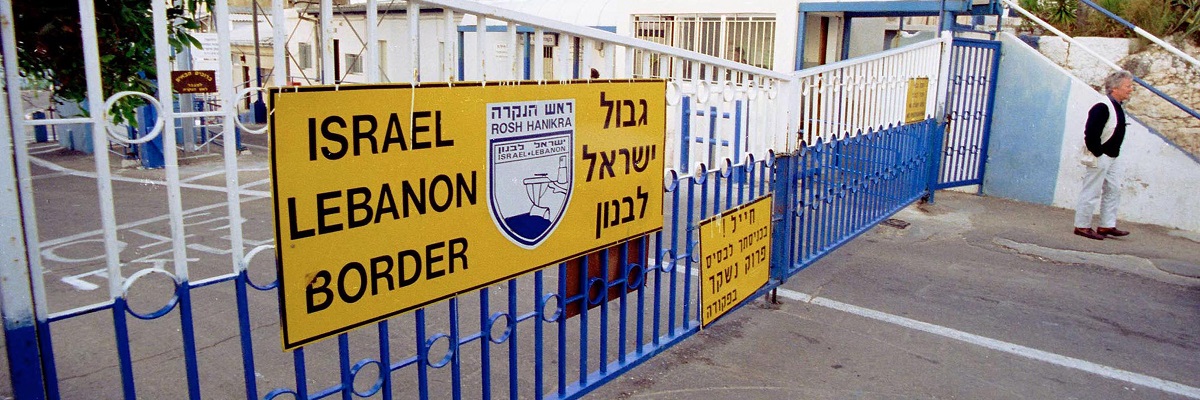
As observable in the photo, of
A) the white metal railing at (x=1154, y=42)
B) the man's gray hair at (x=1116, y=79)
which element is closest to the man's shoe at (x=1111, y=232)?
the man's gray hair at (x=1116, y=79)

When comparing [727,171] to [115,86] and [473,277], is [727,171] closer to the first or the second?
[473,277]

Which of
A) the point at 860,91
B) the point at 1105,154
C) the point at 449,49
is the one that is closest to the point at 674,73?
the point at 449,49

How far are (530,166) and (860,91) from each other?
3.67 m

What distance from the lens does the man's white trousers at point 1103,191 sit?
7.46m

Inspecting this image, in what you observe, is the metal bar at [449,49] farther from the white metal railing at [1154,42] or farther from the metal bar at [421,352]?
the white metal railing at [1154,42]

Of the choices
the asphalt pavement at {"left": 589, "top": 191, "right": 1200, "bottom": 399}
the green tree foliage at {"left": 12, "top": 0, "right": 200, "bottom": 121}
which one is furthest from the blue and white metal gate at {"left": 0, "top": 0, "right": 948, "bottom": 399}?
the green tree foliage at {"left": 12, "top": 0, "right": 200, "bottom": 121}

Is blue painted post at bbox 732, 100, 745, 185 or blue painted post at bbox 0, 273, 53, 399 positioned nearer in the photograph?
blue painted post at bbox 0, 273, 53, 399

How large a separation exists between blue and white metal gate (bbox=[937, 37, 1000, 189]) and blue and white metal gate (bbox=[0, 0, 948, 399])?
0.80 m

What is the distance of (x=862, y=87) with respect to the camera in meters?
5.81

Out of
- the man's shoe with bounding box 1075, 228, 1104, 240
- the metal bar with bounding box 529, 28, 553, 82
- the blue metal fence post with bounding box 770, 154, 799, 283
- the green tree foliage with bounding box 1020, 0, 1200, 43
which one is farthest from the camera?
the green tree foliage with bounding box 1020, 0, 1200, 43

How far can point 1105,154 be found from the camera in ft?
24.3

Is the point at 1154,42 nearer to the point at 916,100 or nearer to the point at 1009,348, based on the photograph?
the point at 916,100

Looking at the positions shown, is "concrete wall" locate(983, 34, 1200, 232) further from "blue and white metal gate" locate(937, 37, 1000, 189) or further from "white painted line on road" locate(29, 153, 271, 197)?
"white painted line on road" locate(29, 153, 271, 197)

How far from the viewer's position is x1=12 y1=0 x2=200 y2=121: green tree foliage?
9.03ft
